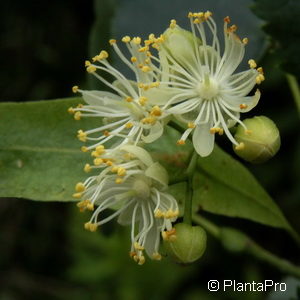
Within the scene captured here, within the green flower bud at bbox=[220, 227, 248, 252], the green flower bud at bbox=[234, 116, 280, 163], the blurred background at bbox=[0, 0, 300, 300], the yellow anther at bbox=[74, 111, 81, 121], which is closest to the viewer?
the green flower bud at bbox=[234, 116, 280, 163]

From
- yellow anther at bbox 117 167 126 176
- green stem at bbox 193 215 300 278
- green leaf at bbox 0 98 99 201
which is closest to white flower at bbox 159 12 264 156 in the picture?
yellow anther at bbox 117 167 126 176

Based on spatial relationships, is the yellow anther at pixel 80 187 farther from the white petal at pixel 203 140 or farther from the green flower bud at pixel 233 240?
the green flower bud at pixel 233 240

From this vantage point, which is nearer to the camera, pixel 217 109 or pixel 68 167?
pixel 217 109

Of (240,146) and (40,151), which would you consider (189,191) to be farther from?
(40,151)

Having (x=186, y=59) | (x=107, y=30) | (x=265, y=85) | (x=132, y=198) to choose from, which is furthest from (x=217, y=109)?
(x=265, y=85)

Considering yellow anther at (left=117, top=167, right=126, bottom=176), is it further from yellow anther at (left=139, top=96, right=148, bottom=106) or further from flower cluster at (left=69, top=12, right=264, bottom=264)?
yellow anther at (left=139, top=96, right=148, bottom=106)

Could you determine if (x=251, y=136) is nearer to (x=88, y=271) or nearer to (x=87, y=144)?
(x=87, y=144)

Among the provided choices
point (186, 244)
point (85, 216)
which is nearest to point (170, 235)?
point (186, 244)
